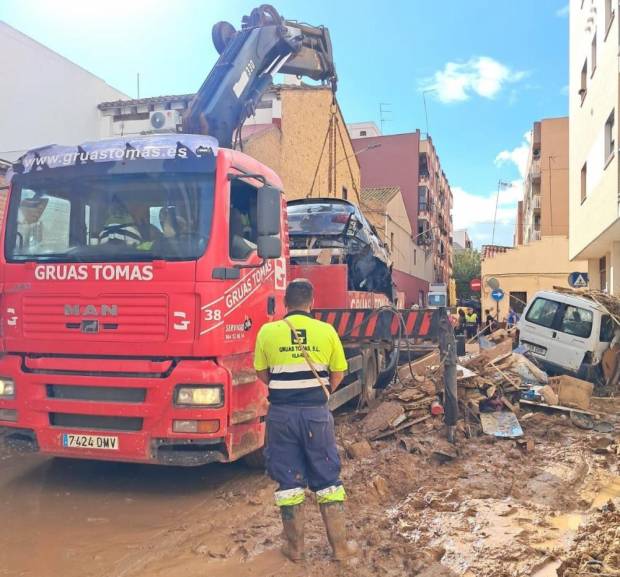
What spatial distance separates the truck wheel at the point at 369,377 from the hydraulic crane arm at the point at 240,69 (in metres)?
3.27

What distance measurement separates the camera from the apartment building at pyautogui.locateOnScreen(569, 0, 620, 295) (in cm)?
1269

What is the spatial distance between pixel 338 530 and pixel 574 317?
9.40 metres

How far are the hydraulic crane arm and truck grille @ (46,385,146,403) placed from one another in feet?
11.4

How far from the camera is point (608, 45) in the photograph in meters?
13.1

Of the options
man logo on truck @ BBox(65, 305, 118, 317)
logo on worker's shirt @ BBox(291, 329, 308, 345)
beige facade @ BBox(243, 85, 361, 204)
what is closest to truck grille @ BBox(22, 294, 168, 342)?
man logo on truck @ BBox(65, 305, 118, 317)

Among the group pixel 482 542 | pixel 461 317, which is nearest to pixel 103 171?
pixel 482 542

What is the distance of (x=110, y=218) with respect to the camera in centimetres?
493

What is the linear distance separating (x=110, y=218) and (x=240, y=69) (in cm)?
306

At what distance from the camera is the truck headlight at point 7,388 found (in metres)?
4.82

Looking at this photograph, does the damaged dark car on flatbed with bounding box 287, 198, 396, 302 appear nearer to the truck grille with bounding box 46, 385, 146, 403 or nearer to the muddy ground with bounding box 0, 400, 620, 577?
the muddy ground with bounding box 0, 400, 620, 577

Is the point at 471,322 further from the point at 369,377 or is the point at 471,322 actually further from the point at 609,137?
the point at 369,377

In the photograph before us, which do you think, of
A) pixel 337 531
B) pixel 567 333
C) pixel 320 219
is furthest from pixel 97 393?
pixel 567 333

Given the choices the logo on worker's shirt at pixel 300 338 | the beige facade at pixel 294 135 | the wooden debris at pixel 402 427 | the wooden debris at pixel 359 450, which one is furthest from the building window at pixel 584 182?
the logo on worker's shirt at pixel 300 338

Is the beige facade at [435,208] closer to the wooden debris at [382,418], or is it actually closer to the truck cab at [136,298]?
the wooden debris at [382,418]
